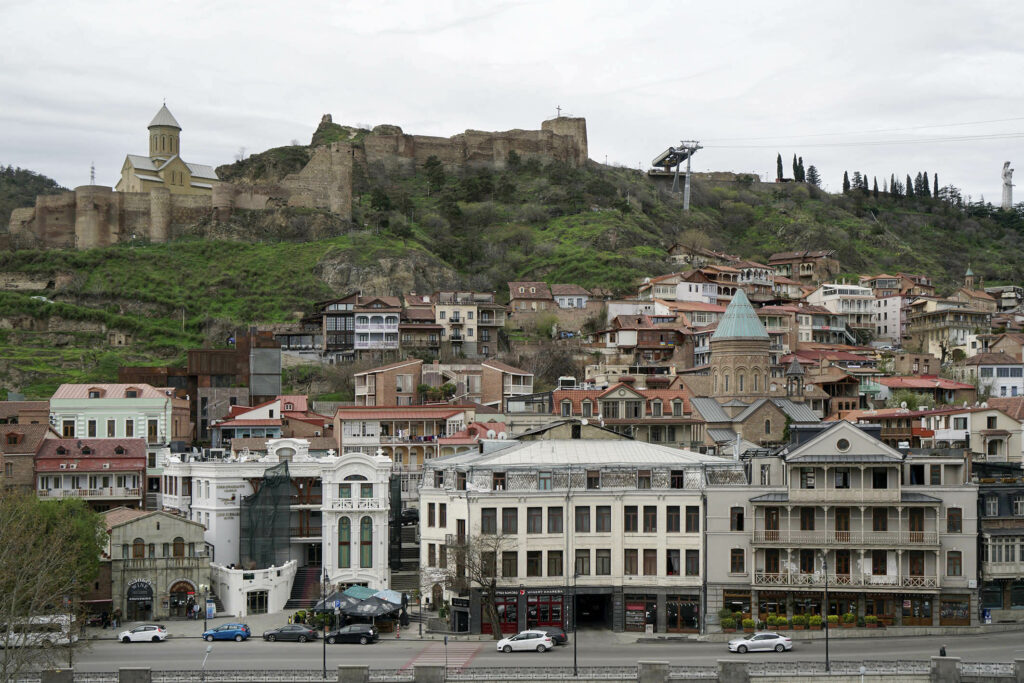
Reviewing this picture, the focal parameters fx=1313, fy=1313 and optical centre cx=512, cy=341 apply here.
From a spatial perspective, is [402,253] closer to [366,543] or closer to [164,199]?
[164,199]

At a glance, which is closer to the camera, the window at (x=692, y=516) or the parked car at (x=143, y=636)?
the parked car at (x=143, y=636)

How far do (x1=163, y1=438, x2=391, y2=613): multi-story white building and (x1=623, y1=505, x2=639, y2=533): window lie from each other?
12.3m

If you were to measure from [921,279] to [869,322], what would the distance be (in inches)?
582

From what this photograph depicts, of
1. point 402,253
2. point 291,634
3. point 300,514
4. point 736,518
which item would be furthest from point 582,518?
point 402,253

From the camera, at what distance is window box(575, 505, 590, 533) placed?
5950 centimetres

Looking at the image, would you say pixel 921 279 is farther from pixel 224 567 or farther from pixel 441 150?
pixel 224 567

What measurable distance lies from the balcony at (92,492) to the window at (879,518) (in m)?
39.9

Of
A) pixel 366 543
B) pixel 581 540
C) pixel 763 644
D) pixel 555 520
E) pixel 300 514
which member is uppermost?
pixel 555 520

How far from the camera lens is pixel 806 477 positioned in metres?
58.6

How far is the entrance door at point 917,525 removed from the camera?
57375 millimetres

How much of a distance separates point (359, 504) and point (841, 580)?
2296 centimetres

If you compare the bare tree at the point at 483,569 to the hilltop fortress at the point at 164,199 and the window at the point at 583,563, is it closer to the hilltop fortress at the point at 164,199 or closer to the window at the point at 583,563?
the window at the point at 583,563

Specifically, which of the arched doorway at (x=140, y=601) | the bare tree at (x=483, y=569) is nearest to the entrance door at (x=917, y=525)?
the bare tree at (x=483, y=569)

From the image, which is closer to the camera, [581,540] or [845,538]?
[845,538]
